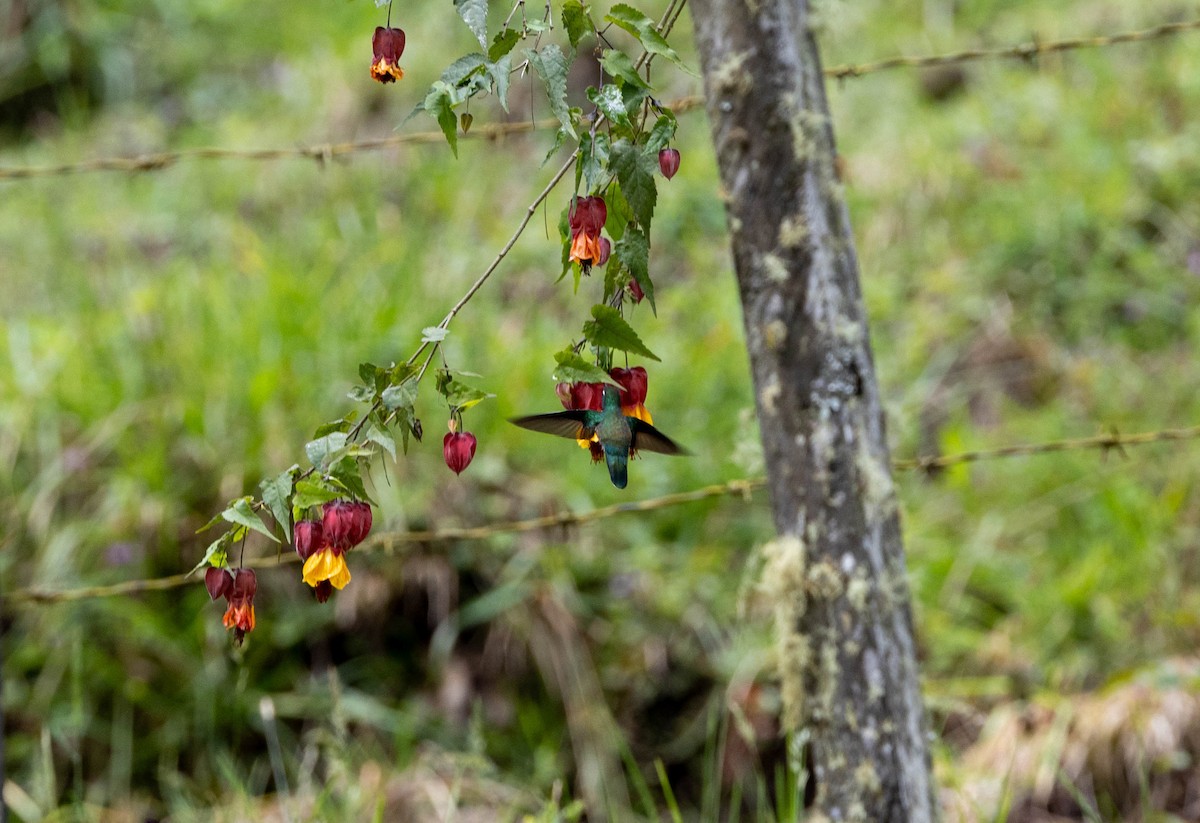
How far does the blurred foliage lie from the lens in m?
2.56

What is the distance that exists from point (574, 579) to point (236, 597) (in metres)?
1.80

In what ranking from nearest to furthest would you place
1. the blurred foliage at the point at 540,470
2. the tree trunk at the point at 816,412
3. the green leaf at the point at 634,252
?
the green leaf at the point at 634,252, the tree trunk at the point at 816,412, the blurred foliage at the point at 540,470

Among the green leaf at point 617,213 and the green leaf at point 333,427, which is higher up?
the green leaf at point 617,213

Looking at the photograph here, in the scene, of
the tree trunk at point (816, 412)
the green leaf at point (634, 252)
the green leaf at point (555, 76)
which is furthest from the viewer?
the tree trunk at point (816, 412)

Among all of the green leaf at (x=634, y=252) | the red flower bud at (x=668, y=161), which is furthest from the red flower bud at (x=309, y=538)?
the red flower bud at (x=668, y=161)

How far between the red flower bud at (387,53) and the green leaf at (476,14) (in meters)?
0.10

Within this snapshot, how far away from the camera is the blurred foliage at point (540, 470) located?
2.56 meters

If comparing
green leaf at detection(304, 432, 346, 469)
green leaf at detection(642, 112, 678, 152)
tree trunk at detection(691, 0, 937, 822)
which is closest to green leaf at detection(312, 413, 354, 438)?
green leaf at detection(304, 432, 346, 469)

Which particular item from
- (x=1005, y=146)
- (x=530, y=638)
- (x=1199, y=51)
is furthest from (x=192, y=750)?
(x=1199, y=51)

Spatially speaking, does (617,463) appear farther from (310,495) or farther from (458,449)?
(310,495)

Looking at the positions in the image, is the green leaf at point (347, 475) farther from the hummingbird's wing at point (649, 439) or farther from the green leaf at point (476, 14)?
the green leaf at point (476, 14)

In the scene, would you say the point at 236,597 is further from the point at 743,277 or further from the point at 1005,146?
the point at 1005,146

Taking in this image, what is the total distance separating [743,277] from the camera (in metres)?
1.40

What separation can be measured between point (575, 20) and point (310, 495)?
1.46ft
